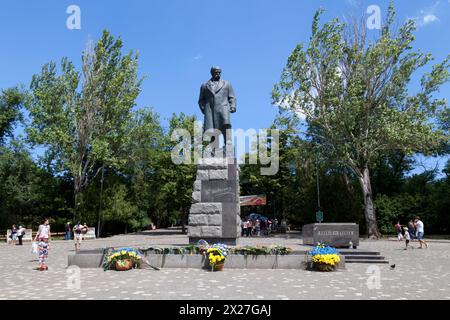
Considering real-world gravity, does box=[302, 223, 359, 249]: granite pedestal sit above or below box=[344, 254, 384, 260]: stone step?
above

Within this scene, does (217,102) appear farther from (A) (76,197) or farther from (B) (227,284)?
(A) (76,197)

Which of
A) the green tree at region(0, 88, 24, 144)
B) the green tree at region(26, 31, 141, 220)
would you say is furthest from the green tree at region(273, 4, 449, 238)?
the green tree at region(0, 88, 24, 144)

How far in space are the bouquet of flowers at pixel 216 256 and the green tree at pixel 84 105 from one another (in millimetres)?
24277

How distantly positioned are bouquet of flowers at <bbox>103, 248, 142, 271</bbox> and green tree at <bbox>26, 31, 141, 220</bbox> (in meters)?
23.3

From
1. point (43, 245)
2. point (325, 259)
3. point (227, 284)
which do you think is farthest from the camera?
point (43, 245)

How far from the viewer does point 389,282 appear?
9.84 meters

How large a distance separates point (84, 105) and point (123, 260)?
85.2ft

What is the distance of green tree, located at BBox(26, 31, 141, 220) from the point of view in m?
34.8

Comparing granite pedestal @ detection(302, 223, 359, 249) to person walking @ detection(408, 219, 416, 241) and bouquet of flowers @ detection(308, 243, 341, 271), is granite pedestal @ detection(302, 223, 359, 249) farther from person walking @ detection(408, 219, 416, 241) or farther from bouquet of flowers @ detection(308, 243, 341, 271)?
person walking @ detection(408, 219, 416, 241)

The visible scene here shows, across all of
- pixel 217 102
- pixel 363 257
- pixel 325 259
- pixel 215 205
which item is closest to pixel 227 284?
pixel 325 259

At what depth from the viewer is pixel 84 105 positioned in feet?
115
